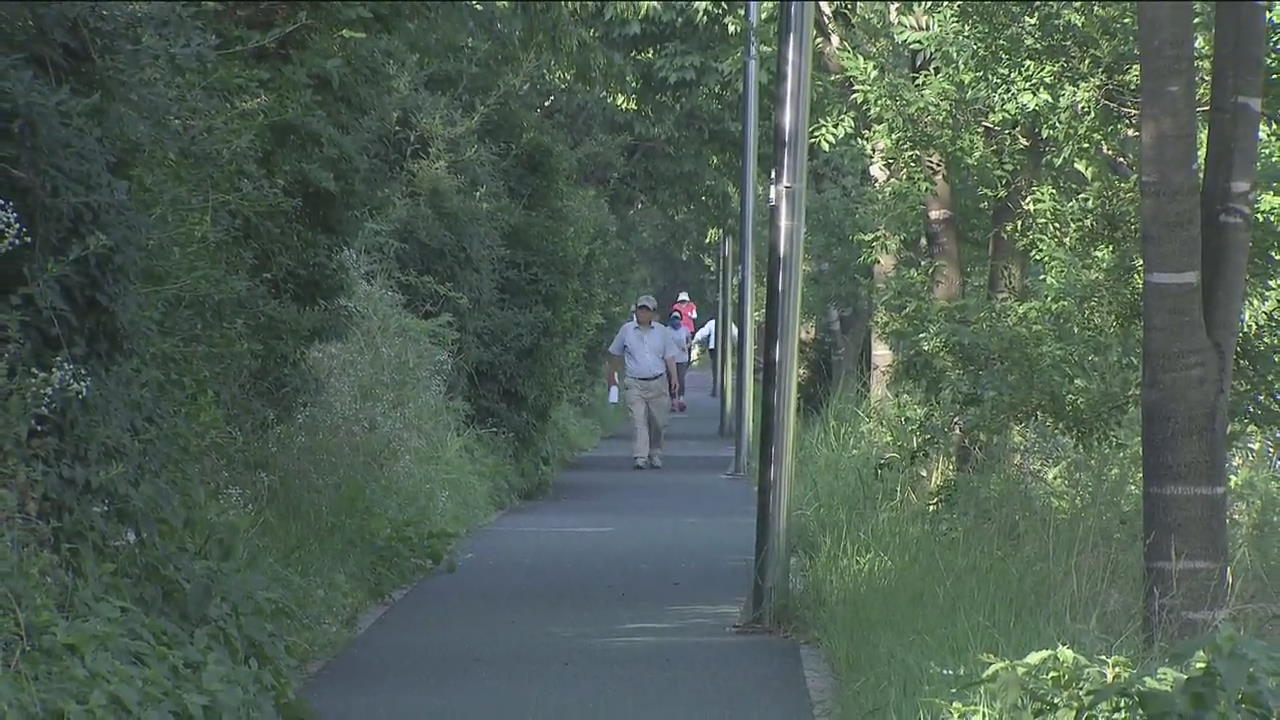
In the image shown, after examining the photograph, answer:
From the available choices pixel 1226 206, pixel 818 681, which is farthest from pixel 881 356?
pixel 1226 206

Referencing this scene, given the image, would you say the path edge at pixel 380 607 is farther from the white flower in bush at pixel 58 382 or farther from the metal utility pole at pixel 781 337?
the white flower in bush at pixel 58 382

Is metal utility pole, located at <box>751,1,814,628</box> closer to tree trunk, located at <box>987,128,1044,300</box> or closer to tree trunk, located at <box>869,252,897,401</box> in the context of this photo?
tree trunk, located at <box>987,128,1044,300</box>

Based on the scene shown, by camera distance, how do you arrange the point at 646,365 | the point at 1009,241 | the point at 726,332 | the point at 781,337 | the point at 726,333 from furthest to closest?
the point at 726,332 → the point at 726,333 → the point at 646,365 → the point at 1009,241 → the point at 781,337

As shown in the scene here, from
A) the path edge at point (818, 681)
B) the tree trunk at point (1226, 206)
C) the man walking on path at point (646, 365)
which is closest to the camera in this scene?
the tree trunk at point (1226, 206)

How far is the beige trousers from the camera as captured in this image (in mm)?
25438

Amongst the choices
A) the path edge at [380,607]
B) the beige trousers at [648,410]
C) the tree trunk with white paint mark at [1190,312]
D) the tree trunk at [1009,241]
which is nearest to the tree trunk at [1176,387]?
the tree trunk with white paint mark at [1190,312]

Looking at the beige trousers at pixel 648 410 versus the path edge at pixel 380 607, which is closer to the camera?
the path edge at pixel 380 607

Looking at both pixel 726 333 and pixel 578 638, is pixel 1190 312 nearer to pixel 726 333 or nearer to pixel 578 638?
pixel 578 638

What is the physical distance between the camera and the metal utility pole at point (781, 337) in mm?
11203

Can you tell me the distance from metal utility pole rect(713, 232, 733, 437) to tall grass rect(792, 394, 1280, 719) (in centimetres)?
2182

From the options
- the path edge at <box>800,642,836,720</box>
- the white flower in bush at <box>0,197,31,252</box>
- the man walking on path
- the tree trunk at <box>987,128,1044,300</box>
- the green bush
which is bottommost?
the path edge at <box>800,642,836,720</box>

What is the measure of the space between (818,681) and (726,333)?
3403 centimetres

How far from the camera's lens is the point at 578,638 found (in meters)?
11.0

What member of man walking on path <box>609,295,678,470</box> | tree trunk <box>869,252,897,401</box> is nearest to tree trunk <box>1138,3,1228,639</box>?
tree trunk <box>869,252,897,401</box>
